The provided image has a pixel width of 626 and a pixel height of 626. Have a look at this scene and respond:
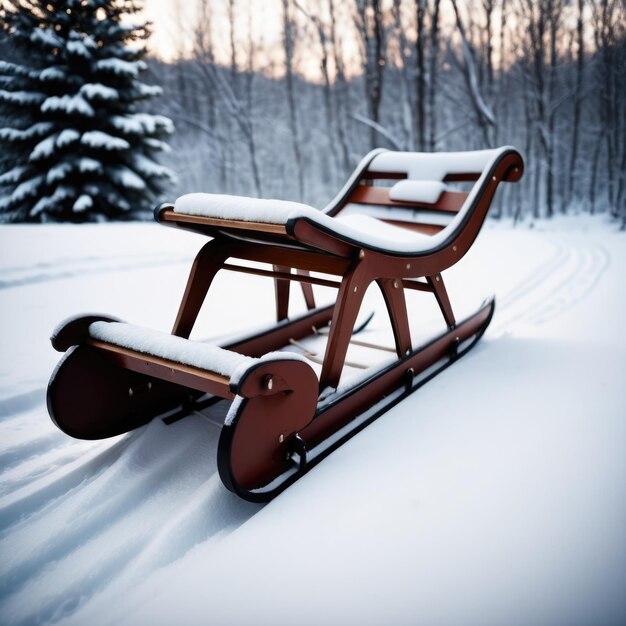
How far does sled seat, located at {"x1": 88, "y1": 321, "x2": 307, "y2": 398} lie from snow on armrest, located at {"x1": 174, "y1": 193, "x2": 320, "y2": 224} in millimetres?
450

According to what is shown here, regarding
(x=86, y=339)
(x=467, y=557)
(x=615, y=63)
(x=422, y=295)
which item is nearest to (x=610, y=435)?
(x=467, y=557)

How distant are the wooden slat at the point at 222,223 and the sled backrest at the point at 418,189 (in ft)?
4.71

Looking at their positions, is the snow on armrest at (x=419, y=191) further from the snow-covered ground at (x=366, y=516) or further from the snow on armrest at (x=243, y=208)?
the snow on armrest at (x=243, y=208)

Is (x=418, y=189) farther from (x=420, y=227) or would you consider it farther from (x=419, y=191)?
(x=420, y=227)

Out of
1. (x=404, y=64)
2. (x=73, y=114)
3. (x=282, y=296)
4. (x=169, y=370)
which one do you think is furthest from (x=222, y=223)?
(x=404, y=64)

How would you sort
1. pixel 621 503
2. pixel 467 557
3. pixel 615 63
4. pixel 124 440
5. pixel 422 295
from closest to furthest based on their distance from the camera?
pixel 467 557
pixel 621 503
pixel 124 440
pixel 422 295
pixel 615 63

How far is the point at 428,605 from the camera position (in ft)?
3.43

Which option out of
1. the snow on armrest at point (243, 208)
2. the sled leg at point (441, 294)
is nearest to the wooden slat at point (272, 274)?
the snow on armrest at point (243, 208)

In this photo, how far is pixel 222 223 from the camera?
1.59m

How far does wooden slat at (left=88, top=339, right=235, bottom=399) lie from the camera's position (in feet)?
4.25

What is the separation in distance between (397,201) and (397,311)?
3.70ft

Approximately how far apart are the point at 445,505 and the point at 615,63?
1476cm

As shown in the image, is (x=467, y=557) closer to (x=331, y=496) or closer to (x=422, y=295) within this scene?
(x=331, y=496)

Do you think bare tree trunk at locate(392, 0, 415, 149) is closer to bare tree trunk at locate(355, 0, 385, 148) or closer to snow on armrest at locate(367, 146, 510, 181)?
bare tree trunk at locate(355, 0, 385, 148)
